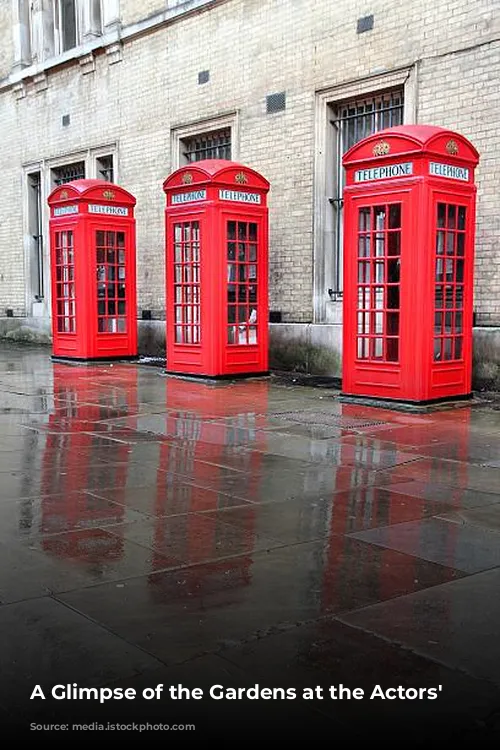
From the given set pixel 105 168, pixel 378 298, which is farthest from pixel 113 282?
pixel 378 298

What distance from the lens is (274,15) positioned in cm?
1237

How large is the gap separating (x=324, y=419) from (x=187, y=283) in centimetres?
419

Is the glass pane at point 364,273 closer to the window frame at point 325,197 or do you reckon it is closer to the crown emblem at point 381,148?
the crown emblem at point 381,148

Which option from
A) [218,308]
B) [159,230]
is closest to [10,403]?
[218,308]

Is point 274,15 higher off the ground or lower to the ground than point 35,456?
higher

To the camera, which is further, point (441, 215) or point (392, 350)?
point (392, 350)

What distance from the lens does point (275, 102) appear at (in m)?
12.4

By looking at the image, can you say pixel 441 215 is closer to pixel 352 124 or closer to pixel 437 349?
pixel 437 349

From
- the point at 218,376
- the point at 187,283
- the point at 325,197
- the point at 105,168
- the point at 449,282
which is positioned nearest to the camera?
the point at 449,282

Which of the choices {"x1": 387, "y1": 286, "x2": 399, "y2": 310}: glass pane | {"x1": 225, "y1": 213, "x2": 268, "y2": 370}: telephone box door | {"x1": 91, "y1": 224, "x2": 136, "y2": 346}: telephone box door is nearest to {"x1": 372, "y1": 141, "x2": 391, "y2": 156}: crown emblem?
{"x1": 387, "y1": 286, "x2": 399, "y2": 310}: glass pane

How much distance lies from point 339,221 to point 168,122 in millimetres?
4309

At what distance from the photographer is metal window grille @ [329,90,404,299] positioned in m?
11.2

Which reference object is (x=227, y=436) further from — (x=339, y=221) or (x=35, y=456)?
(x=339, y=221)

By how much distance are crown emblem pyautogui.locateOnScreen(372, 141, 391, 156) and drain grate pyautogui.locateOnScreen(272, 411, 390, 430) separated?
2.79 m
